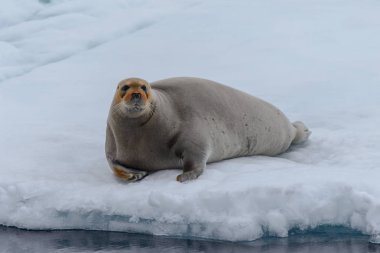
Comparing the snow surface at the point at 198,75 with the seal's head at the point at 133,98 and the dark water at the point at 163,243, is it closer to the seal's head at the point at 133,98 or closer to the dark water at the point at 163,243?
the dark water at the point at 163,243

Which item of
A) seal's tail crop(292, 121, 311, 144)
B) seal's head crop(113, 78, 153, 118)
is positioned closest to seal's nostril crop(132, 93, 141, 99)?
seal's head crop(113, 78, 153, 118)

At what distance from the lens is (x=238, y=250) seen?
12.7 feet

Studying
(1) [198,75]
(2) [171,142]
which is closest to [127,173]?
(2) [171,142]

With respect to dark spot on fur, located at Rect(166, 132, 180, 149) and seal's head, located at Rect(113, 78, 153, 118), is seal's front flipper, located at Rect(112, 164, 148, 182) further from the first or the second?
seal's head, located at Rect(113, 78, 153, 118)

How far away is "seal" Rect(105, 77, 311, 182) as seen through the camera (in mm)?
4484

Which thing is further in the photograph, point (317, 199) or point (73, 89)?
point (73, 89)

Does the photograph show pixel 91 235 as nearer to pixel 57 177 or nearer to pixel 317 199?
pixel 57 177

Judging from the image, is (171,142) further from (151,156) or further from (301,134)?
(301,134)

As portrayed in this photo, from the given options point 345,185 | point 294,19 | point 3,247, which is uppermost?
point 294,19

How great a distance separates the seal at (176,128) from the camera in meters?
4.48

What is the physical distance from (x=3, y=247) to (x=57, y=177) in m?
0.65

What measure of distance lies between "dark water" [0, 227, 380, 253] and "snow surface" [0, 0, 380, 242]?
53mm

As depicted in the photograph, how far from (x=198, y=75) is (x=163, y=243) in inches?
133

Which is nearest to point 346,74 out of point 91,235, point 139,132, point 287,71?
point 287,71
